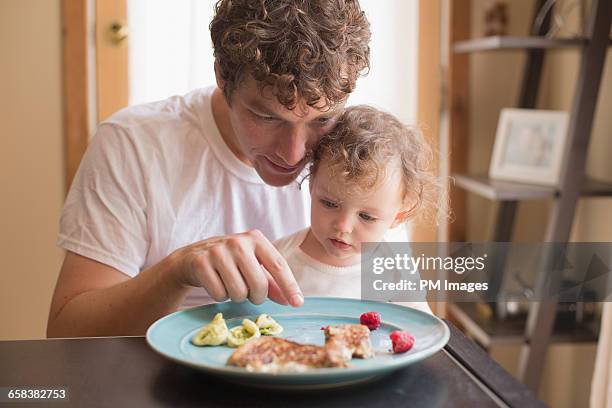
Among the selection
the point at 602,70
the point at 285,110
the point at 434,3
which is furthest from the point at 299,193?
the point at 434,3

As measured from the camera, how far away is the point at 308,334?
2.90 ft

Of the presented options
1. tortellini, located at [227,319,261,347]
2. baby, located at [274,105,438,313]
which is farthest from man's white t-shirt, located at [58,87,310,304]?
tortellini, located at [227,319,261,347]

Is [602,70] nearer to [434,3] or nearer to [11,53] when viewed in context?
[434,3]

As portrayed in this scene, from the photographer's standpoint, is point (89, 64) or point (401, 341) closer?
point (401, 341)

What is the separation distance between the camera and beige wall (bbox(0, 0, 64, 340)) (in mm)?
2410

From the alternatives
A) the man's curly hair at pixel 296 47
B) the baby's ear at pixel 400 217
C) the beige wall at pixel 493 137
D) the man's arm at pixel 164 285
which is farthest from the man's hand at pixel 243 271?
the beige wall at pixel 493 137

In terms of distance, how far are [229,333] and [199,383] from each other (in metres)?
0.09

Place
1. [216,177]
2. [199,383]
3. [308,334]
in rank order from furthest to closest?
[216,177] < [308,334] < [199,383]

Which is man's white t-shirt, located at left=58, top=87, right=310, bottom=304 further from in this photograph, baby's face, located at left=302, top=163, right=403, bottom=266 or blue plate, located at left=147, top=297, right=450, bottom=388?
blue plate, located at left=147, top=297, right=450, bottom=388

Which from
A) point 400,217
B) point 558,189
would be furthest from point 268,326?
point 558,189

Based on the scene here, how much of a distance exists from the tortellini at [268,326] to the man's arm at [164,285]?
0.10ft

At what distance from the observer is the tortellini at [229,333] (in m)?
0.84

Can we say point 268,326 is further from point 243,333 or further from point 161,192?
point 161,192

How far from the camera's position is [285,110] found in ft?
3.84
